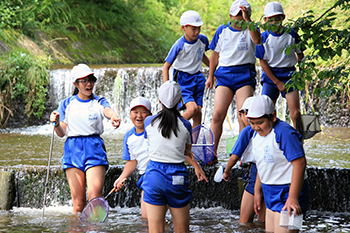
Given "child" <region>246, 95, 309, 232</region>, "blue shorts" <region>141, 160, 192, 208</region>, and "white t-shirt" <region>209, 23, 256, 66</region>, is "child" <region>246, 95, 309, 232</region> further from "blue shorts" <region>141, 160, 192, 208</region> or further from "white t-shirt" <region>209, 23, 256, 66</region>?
"white t-shirt" <region>209, 23, 256, 66</region>

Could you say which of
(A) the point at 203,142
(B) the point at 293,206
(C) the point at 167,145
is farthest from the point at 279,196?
(A) the point at 203,142

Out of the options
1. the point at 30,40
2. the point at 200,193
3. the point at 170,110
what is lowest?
the point at 200,193

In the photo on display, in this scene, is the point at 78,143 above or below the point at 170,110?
below

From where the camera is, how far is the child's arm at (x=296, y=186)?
306 cm

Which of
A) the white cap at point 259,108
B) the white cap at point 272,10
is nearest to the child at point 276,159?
the white cap at point 259,108

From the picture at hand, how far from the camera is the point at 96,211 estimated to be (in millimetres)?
4254

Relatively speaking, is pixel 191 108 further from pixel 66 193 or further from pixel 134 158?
pixel 66 193

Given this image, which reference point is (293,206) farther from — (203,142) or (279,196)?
(203,142)

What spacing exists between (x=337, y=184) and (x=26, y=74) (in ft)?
22.2

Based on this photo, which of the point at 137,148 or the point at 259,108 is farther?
the point at 137,148

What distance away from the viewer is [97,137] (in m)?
4.49

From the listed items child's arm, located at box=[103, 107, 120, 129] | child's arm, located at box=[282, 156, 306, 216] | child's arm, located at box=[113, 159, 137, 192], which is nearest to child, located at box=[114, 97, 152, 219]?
child's arm, located at box=[113, 159, 137, 192]

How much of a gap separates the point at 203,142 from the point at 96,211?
1458mm

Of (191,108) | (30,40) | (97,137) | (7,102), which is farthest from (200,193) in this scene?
(30,40)
